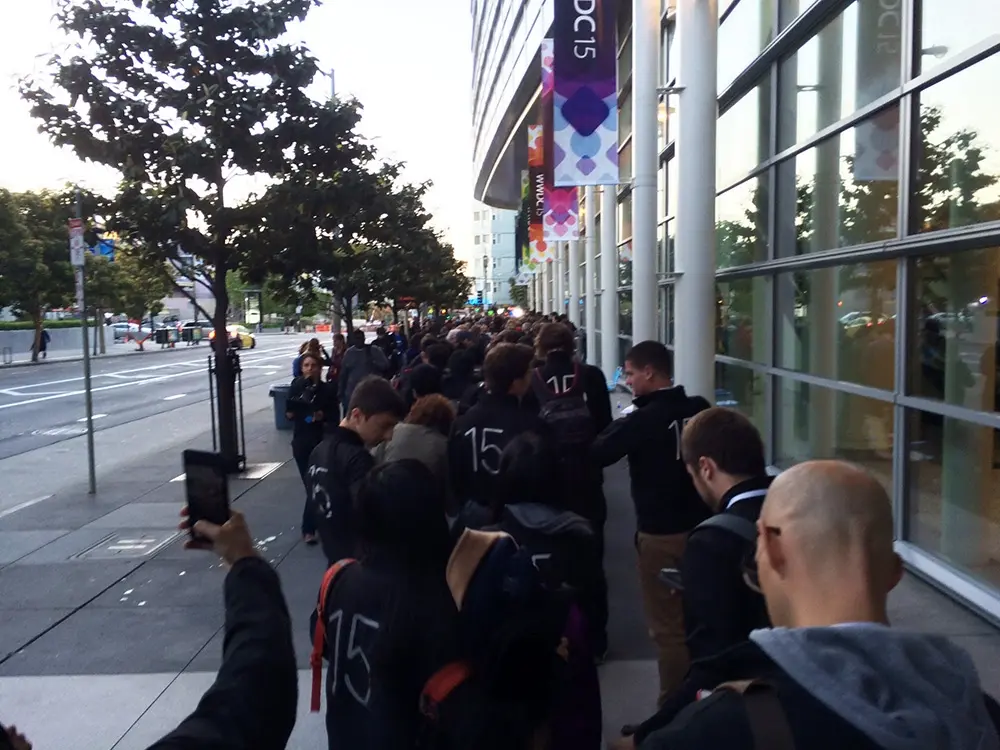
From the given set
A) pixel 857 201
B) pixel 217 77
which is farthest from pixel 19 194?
pixel 857 201

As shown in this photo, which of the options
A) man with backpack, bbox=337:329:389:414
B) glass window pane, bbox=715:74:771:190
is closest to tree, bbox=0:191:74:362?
man with backpack, bbox=337:329:389:414

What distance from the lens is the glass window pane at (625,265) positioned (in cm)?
2389

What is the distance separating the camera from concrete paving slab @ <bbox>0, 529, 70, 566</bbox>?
8320 mm

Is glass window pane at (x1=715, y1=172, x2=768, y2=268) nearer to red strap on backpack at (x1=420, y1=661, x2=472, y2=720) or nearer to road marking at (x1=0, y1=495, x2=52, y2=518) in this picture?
road marking at (x1=0, y1=495, x2=52, y2=518)

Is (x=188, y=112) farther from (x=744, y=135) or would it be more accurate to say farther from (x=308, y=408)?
(x=744, y=135)

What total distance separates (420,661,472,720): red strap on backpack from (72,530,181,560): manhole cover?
6481mm

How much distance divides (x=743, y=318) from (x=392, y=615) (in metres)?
10.5

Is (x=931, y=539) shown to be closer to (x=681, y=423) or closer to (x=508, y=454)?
(x=681, y=423)

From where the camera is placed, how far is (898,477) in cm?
730

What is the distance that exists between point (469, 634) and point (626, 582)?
4851 mm

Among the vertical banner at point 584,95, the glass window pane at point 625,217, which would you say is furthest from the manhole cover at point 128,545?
the glass window pane at point 625,217

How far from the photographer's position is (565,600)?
2.92m

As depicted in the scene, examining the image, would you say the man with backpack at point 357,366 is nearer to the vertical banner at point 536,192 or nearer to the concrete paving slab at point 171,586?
the concrete paving slab at point 171,586

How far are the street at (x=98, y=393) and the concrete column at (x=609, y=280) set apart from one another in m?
8.74
